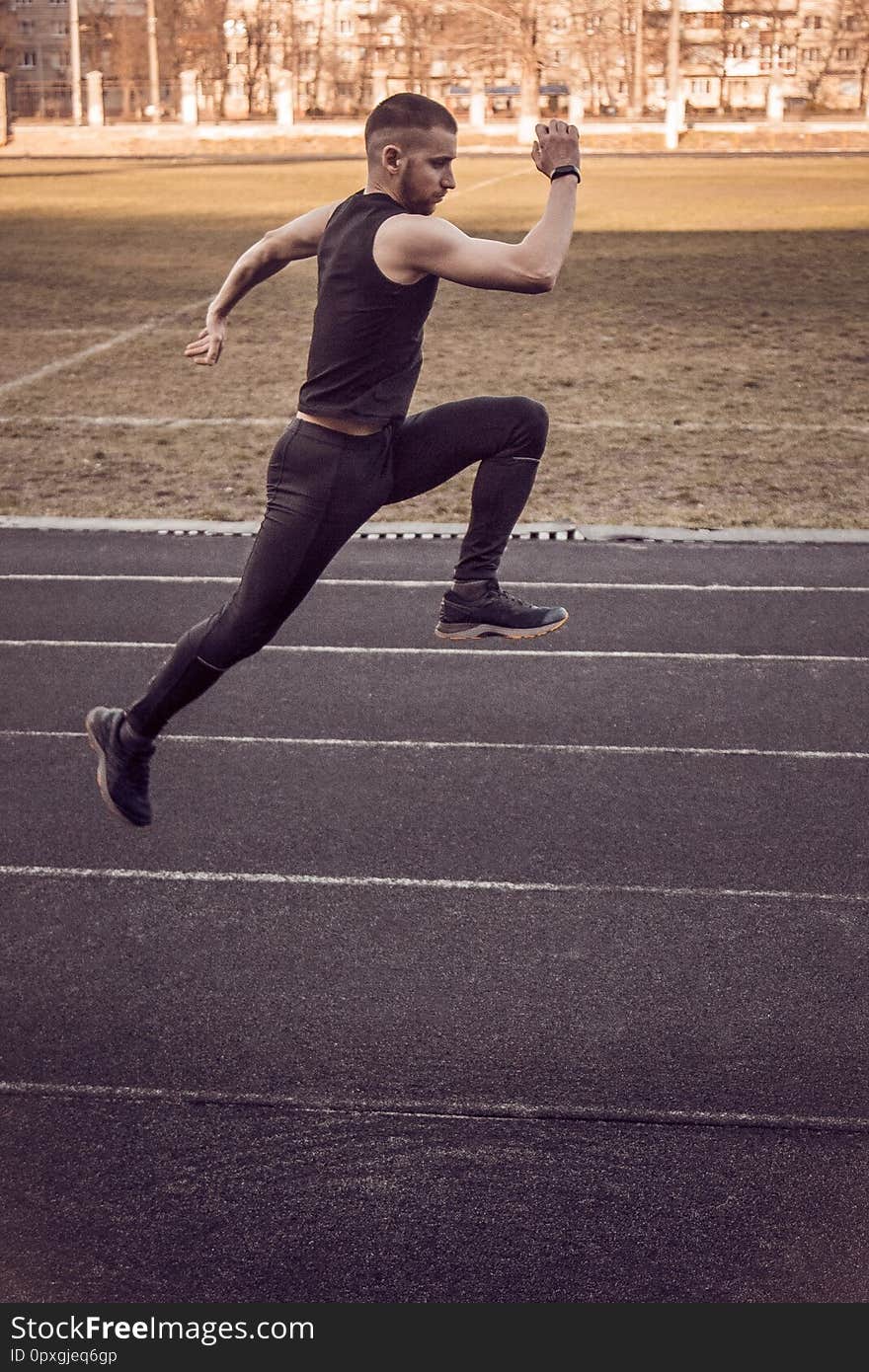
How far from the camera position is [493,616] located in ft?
17.6

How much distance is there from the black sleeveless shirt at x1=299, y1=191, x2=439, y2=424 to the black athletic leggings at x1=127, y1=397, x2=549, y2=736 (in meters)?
0.10

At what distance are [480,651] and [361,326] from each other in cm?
464

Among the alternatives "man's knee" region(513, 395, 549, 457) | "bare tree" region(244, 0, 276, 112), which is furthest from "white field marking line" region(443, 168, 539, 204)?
"bare tree" region(244, 0, 276, 112)

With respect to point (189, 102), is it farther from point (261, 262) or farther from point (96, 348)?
point (261, 262)

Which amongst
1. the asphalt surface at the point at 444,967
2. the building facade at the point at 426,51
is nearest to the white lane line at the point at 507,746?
the asphalt surface at the point at 444,967

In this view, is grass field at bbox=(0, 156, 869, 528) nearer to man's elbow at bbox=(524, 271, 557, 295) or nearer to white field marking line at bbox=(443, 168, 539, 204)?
white field marking line at bbox=(443, 168, 539, 204)

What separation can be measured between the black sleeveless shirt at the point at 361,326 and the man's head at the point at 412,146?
0.07 m

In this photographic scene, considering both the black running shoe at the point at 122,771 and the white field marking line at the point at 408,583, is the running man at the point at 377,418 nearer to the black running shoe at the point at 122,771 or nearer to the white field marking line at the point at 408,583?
the black running shoe at the point at 122,771

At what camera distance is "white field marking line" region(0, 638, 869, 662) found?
8.81 meters

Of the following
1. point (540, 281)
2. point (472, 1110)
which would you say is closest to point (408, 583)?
point (472, 1110)

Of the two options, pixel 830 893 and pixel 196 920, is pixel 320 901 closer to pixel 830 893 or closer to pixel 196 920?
pixel 196 920

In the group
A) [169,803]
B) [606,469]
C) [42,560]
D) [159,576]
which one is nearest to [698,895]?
[169,803]

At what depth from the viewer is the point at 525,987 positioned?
5.41 metres

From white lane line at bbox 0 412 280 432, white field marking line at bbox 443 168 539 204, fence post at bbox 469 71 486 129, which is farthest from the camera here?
fence post at bbox 469 71 486 129
